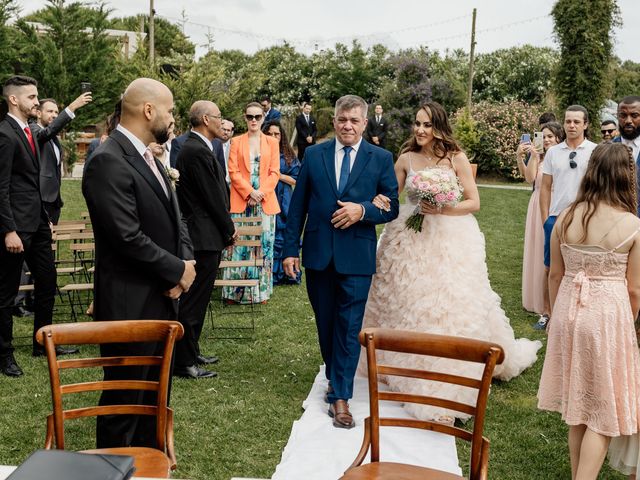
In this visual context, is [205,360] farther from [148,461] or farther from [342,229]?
[148,461]

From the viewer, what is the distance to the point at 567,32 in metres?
22.9

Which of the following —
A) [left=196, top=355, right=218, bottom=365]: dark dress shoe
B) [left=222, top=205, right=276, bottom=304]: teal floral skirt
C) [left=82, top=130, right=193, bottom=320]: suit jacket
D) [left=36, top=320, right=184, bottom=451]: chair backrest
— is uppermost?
[left=82, top=130, right=193, bottom=320]: suit jacket

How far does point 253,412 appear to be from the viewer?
5520mm

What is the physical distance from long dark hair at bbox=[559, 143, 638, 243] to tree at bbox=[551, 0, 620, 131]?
2020 centimetres

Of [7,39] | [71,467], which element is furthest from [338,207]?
[7,39]

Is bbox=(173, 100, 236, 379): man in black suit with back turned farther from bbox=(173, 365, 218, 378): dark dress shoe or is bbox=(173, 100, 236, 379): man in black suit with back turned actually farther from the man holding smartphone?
the man holding smartphone

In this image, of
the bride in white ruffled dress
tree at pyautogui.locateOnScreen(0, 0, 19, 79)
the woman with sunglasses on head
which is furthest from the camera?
tree at pyautogui.locateOnScreen(0, 0, 19, 79)

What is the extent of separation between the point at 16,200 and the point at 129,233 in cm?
291

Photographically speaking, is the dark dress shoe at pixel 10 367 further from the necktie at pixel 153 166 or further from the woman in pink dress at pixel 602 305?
the woman in pink dress at pixel 602 305

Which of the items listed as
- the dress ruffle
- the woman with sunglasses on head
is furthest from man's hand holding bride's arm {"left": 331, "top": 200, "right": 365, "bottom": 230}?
the woman with sunglasses on head

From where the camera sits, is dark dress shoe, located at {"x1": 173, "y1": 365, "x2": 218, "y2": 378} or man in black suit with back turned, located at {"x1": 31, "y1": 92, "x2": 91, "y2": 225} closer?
dark dress shoe, located at {"x1": 173, "y1": 365, "x2": 218, "y2": 378}

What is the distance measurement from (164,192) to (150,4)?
84.7 ft

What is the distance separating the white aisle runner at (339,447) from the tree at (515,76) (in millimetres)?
28266

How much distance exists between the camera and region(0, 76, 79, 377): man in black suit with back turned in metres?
5.91
